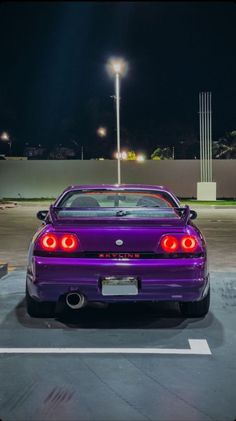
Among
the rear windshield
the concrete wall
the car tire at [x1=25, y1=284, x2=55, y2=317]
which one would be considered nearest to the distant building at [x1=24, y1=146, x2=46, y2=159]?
the concrete wall

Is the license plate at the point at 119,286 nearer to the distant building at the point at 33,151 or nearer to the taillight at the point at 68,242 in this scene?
the taillight at the point at 68,242

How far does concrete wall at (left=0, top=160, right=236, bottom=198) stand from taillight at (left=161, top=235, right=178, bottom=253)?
1344 inches

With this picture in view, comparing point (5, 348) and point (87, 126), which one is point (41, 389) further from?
point (87, 126)

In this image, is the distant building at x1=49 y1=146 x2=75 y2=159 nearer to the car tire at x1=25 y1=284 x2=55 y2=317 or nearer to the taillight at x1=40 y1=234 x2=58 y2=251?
the car tire at x1=25 y1=284 x2=55 y2=317

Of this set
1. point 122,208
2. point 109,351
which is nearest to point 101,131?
point 122,208

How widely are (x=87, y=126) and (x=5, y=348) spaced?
63.6 m

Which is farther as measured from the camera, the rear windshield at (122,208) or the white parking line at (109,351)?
the rear windshield at (122,208)

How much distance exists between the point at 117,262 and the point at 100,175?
34.9 metres

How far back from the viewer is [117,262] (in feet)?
18.4

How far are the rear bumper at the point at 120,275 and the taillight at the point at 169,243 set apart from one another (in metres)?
0.10

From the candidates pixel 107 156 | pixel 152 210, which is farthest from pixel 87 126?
pixel 152 210

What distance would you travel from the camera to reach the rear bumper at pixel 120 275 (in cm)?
557

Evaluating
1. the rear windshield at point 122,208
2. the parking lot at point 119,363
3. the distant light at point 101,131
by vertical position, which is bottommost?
the parking lot at point 119,363

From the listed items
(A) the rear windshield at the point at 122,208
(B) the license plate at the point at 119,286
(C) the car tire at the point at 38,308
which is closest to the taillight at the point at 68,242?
(B) the license plate at the point at 119,286
